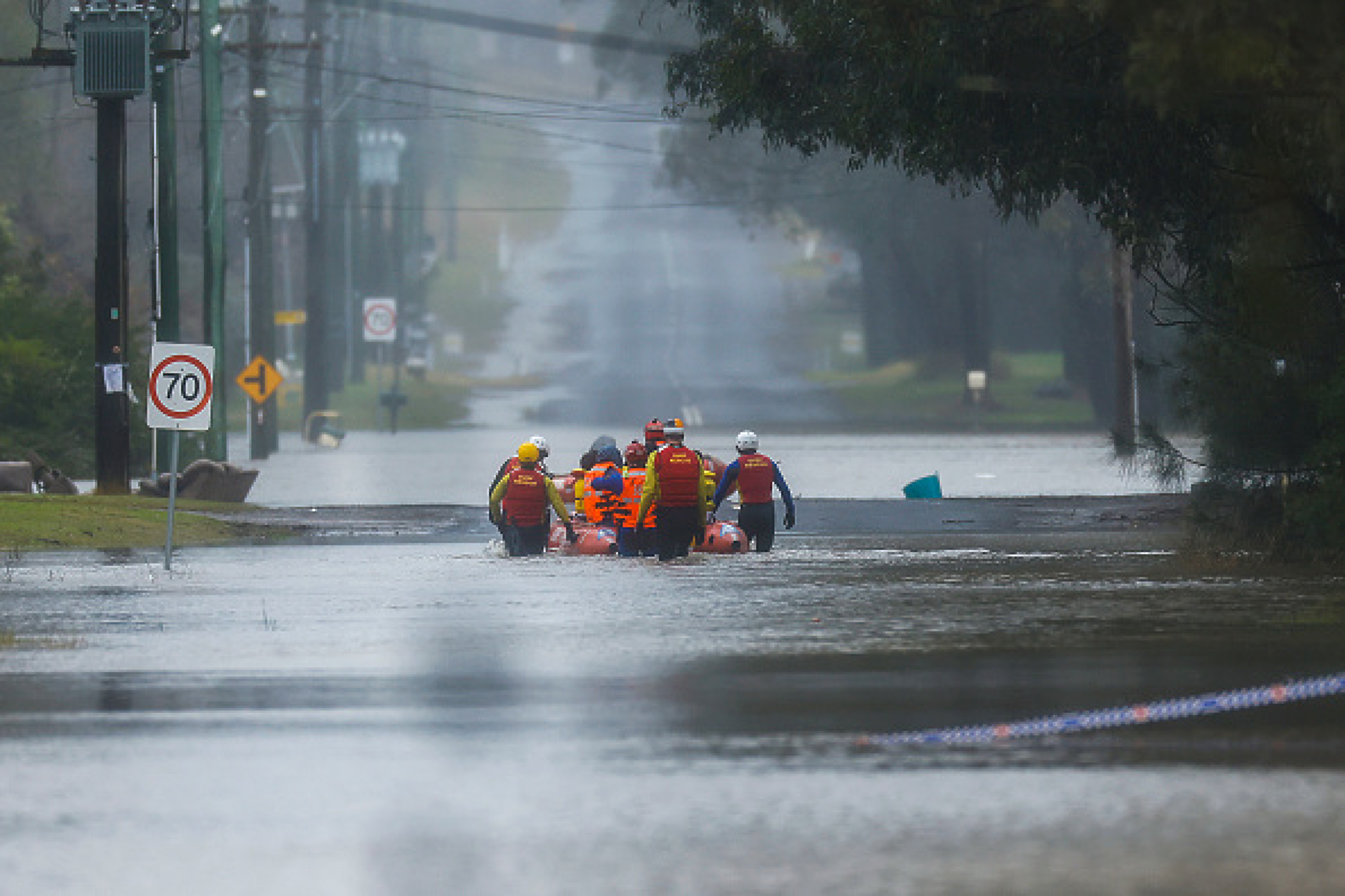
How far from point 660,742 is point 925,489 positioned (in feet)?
82.1

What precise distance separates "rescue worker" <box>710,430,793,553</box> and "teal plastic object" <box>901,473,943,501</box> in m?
10.3

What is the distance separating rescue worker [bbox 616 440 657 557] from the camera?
25.3 m

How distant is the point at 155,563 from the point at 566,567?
405 cm

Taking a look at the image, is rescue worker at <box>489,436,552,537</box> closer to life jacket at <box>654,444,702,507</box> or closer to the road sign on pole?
life jacket at <box>654,444,702,507</box>

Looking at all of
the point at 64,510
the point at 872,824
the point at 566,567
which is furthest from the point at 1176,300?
the point at 872,824

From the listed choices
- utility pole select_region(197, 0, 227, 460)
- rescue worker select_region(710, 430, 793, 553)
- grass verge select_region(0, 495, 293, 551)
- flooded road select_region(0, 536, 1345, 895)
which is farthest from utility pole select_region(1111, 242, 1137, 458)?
flooded road select_region(0, 536, 1345, 895)

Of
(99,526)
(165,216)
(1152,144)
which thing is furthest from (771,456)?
(1152,144)

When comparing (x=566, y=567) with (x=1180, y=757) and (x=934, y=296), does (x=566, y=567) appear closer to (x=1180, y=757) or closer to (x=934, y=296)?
(x=1180, y=757)

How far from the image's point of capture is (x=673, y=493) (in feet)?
81.2

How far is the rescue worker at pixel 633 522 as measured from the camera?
25328mm

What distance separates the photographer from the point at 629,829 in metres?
9.73

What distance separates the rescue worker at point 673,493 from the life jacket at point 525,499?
4.43ft

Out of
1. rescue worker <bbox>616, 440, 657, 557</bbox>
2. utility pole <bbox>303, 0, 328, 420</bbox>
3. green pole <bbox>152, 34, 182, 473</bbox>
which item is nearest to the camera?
rescue worker <bbox>616, 440, 657, 557</bbox>

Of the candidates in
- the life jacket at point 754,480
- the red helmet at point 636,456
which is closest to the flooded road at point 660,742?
the life jacket at point 754,480
